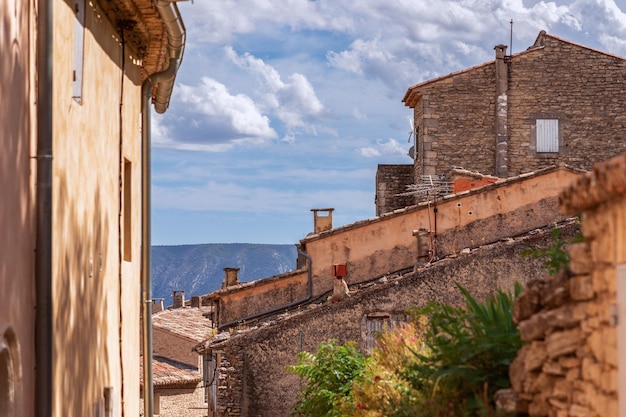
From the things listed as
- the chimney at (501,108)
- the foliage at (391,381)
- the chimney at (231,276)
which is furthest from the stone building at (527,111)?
the foliage at (391,381)

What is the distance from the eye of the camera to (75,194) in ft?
29.6

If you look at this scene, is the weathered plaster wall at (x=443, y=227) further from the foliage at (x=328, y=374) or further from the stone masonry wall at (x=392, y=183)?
the stone masonry wall at (x=392, y=183)

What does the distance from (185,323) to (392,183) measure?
1469cm

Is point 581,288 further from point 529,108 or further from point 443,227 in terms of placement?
point 529,108

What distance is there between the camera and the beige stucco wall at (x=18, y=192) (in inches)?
270

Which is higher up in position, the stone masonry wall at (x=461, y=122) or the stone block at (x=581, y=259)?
the stone masonry wall at (x=461, y=122)

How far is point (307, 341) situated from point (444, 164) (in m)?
11.5

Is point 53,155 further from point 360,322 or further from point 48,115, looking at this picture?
point 360,322

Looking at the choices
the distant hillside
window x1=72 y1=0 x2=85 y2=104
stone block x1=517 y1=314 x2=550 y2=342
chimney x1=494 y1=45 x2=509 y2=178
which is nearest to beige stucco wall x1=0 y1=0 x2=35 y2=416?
A: window x1=72 y1=0 x2=85 y2=104

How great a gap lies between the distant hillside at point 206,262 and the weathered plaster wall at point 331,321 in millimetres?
97568

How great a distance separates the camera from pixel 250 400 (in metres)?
20.5

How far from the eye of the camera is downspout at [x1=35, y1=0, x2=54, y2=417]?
25.1 ft

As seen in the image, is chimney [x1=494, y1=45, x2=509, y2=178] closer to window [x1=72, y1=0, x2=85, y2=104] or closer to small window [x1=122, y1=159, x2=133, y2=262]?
small window [x1=122, y1=159, x2=133, y2=262]

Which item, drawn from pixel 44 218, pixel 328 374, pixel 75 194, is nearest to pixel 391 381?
pixel 75 194
